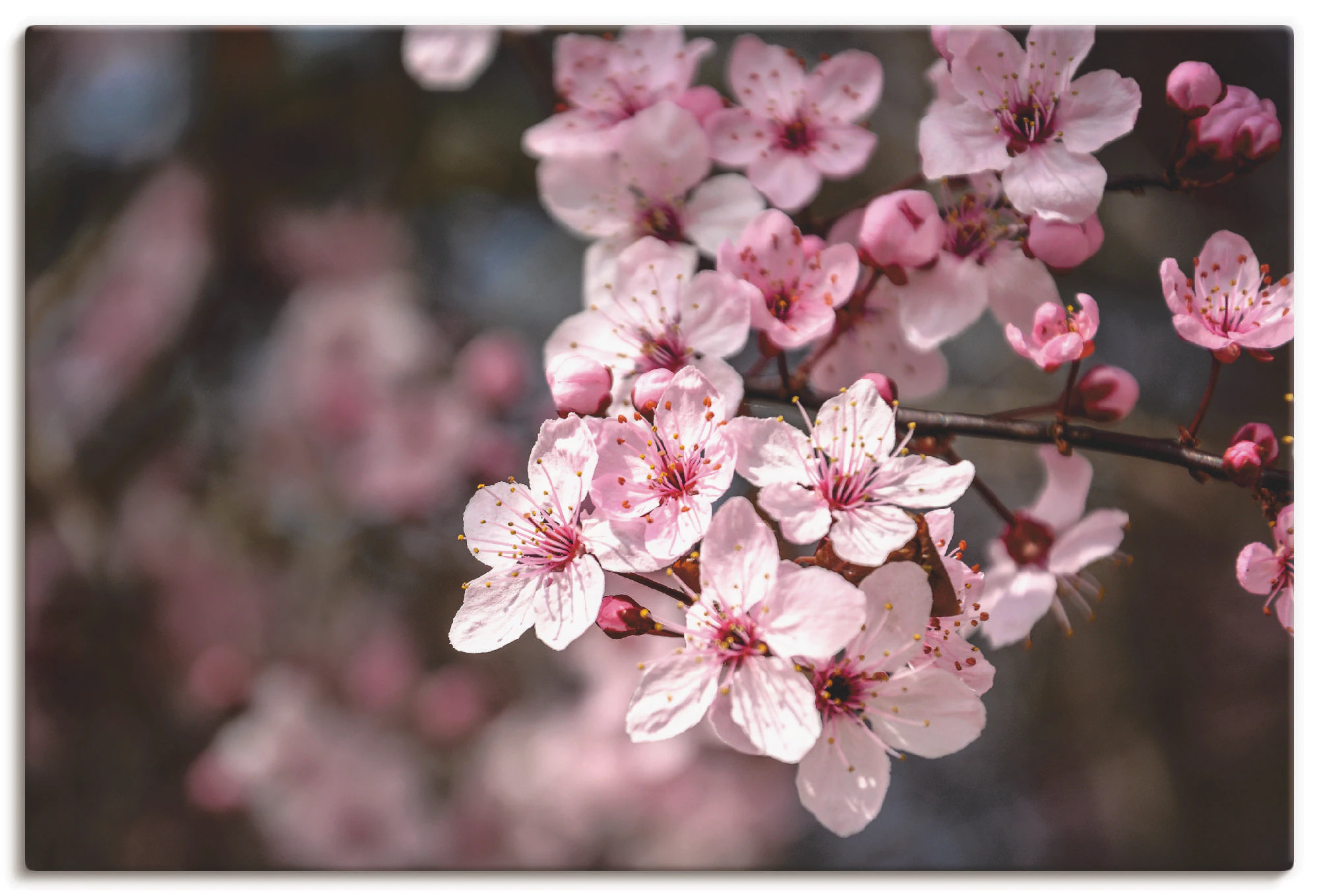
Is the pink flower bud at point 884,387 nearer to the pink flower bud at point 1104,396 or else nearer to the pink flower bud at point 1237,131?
the pink flower bud at point 1104,396

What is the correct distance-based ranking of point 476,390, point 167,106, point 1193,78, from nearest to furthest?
point 1193,78, point 167,106, point 476,390

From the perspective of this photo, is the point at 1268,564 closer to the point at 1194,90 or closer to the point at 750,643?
the point at 1194,90

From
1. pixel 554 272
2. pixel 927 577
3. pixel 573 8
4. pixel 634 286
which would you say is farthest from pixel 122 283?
pixel 927 577

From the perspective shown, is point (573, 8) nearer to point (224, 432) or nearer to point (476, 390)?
point (476, 390)

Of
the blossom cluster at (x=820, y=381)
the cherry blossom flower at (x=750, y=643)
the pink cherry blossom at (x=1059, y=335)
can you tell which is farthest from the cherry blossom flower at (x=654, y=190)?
the cherry blossom flower at (x=750, y=643)

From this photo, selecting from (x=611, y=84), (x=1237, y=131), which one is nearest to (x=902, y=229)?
(x=1237, y=131)

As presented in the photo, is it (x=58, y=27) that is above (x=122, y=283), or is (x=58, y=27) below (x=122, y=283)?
above
